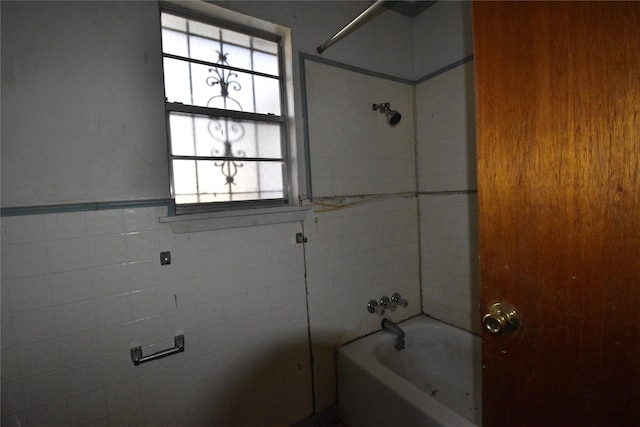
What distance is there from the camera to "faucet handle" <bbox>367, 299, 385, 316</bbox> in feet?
6.66

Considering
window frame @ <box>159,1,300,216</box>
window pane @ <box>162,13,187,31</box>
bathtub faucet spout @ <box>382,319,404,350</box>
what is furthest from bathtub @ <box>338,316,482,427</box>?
window pane @ <box>162,13,187,31</box>

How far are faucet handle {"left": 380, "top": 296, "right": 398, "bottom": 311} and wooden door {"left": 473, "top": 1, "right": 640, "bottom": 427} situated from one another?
52.7 inches

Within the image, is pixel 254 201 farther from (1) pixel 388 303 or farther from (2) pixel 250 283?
(1) pixel 388 303

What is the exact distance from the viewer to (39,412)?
3.76 feet

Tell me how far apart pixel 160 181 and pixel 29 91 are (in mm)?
540

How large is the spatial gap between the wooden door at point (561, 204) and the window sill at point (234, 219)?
3.63 feet

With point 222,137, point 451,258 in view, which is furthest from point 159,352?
point 451,258

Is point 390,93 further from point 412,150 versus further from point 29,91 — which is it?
point 29,91

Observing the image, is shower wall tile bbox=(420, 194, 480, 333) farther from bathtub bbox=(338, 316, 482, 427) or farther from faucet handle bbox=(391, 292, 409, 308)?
faucet handle bbox=(391, 292, 409, 308)

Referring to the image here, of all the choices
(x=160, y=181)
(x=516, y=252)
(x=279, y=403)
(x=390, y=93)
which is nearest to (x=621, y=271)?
(x=516, y=252)

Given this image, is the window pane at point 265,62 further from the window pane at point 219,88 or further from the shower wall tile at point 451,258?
the shower wall tile at point 451,258

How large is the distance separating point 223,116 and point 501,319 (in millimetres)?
1551

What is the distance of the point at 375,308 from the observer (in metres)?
2.05

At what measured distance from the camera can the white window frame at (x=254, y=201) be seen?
1.43 m
